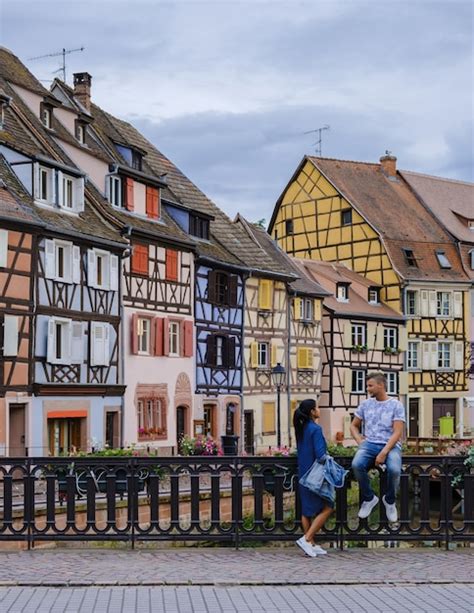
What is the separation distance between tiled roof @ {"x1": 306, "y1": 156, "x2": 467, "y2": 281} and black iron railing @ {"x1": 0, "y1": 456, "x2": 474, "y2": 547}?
Result: 44.8 metres

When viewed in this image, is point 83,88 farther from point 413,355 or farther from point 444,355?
point 444,355

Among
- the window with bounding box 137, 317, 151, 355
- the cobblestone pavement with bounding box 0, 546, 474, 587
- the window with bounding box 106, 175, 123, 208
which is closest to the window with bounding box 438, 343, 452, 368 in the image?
the window with bounding box 137, 317, 151, 355

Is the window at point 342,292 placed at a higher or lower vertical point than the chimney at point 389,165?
lower

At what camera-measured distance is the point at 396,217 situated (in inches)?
2336

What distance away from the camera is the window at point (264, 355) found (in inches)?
1823

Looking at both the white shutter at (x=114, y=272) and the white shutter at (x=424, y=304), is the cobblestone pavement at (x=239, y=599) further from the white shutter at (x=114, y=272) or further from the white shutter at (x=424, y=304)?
the white shutter at (x=424, y=304)

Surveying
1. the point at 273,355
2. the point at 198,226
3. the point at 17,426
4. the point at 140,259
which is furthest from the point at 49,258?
the point at 273,355

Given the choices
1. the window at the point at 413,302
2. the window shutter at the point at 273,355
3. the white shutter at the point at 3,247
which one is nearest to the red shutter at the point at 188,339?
the window shutter at the point at 273,355

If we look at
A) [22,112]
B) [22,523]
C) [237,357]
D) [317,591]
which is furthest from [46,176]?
[317,591]

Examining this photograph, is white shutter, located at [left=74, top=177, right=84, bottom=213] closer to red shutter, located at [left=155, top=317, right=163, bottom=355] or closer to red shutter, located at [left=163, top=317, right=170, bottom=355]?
red shutter, located at [left=155, top=317, right=163, bottom=355]

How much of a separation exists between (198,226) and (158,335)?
6235mm

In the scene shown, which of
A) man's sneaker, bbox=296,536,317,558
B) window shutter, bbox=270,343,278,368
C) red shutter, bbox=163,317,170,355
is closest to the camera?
man's sneaker, bbox=296,536,317,558

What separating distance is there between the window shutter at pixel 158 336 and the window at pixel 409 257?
23.5 m

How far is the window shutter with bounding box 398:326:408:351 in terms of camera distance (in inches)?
2224
